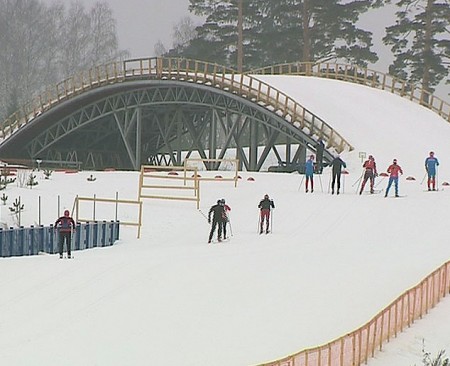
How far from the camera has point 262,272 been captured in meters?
18.5

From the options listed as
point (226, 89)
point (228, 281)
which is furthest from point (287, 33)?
point (228, 281)

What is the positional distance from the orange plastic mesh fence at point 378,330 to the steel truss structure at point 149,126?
77.3 ft

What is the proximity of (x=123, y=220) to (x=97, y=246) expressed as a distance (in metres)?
3.81

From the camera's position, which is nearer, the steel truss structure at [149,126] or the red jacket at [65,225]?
the red jacket at [65,225]

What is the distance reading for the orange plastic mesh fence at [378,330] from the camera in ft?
36.6

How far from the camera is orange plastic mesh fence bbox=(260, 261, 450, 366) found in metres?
11.1

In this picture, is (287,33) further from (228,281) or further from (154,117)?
(228,281)

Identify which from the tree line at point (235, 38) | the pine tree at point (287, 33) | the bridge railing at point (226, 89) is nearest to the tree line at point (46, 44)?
the tree line at point (235, 38)

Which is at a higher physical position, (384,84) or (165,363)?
(384,84)

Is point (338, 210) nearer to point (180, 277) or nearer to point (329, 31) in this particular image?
point (180, 277)

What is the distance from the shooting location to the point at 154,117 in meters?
57.1

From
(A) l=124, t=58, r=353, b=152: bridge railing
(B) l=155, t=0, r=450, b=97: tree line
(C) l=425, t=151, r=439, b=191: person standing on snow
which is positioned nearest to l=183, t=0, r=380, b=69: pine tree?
(B) l=155, t=0, r=450, b=97: tree line

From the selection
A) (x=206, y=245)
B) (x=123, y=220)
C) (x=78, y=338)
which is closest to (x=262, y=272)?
(x=206, y=245)

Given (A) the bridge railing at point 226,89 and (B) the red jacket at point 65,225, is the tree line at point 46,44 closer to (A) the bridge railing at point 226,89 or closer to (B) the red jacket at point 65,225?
(A) the bridge railing at point 226,89
